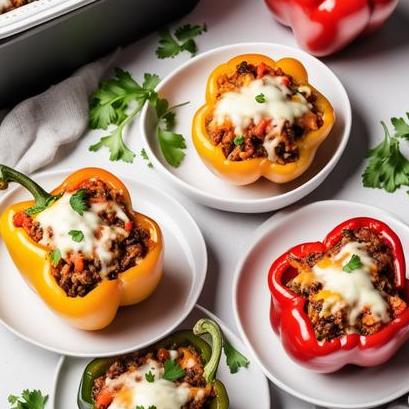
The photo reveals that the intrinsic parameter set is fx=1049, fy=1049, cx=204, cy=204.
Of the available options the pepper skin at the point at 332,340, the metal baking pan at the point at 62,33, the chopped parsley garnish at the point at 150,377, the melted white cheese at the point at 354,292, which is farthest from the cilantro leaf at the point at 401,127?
the chopped parsley garnish at the point at 150,377

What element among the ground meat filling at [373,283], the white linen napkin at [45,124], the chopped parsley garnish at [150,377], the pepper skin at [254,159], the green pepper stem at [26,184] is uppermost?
the green pepper stem at [26,184]

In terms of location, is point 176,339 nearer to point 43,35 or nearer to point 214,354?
point 214,354

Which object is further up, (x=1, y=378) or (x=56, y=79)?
(x=56, y=79)

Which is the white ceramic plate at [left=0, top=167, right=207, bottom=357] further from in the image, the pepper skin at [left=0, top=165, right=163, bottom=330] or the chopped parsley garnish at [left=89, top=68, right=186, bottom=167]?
the chopped parsley garnish at [left=89, top=68, right=186, bottom=167]

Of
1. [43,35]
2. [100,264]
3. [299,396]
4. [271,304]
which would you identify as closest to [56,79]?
[43,35]

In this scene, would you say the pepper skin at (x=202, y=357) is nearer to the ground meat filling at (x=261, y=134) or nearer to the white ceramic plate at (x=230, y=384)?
the white ceramic plate at (x=230, y=384)

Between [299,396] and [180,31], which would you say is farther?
[180,31]
